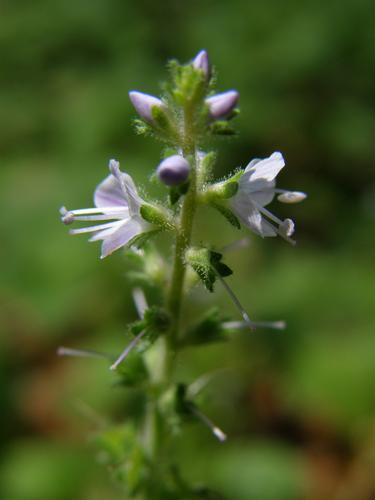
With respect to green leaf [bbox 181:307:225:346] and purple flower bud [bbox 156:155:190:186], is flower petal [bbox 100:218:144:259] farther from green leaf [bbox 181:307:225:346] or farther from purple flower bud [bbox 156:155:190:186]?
green leaf [bbox 181:307:225:346]

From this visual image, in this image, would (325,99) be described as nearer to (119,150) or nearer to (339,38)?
(339,38)

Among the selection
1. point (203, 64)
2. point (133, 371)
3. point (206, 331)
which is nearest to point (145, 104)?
point (203, 64)

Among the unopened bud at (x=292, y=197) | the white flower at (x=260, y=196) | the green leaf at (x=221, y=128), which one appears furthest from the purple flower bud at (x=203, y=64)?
the unopened bud at (x=292, y=197)

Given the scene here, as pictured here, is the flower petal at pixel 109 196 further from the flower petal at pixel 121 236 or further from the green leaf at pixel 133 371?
the green leaf at pixel 133 371

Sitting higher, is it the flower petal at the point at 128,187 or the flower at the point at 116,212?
the flower petal at the point at 128,187

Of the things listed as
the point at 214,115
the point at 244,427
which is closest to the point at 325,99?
the point at 244,427

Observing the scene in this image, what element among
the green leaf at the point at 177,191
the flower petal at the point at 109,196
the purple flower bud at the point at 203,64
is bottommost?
the flower petal at the point at 109,196
